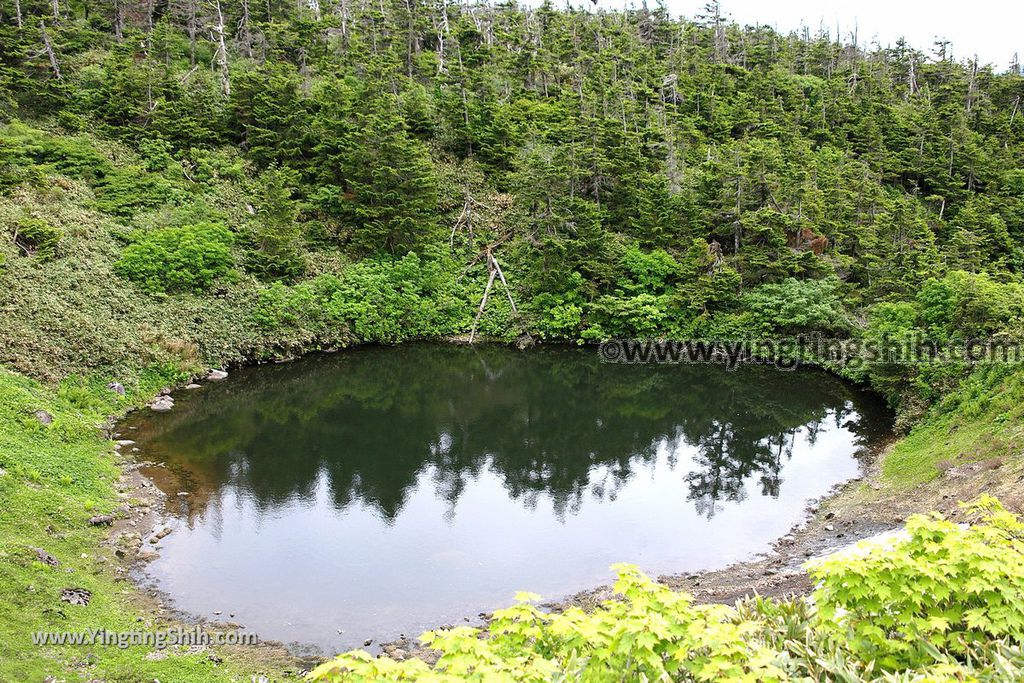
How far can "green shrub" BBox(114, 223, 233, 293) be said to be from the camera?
27.0 m

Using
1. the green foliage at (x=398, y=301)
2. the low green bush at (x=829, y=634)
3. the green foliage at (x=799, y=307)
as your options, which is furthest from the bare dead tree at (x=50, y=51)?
the low green bush at (x=829, y=634)

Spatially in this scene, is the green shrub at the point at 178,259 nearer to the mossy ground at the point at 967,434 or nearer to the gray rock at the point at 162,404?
the gray rock at the point at 162,404

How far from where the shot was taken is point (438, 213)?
37000 mm

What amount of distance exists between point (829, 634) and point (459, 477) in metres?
13.7

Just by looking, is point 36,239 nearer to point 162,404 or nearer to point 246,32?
point 162,404

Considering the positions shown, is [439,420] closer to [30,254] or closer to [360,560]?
[360,560]

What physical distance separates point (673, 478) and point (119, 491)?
14.1m

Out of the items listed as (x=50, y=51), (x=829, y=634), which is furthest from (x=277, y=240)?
(x=829, y=634)

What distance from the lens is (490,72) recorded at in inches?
1791

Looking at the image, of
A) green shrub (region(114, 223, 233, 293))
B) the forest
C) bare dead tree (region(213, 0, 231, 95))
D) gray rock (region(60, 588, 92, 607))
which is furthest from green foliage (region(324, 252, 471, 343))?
gray rock (region(60, 588, 92, 607))

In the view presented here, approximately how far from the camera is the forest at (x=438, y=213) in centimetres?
2064

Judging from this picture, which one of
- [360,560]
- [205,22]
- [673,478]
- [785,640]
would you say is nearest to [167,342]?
[360,560]

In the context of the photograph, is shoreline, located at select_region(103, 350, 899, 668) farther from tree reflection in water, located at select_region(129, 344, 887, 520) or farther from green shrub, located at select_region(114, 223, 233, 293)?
green shrub, located at select_region(114, 223, 233, 293)

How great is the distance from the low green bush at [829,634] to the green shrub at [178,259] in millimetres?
24885
